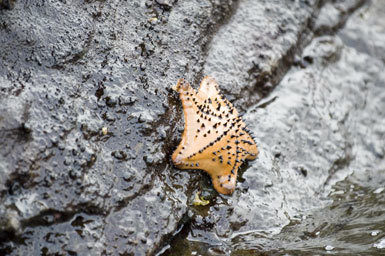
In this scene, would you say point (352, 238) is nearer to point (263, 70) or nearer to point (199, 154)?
point (199, 154)

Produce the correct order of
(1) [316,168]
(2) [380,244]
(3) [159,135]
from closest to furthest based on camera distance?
(2) [380,244]
(3) [159,135]
(1) [316,168]

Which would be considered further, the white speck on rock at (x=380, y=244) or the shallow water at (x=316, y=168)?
the shallow water at (x=316, y=168)

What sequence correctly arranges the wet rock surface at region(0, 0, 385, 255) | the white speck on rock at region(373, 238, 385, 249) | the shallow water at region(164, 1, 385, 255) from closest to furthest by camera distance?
the wet rock surface at region(0, 0, 385, 255), the white speck on rock at region(373, 238, 385, 249), the shallow water at region(164, 1, 385, 255)

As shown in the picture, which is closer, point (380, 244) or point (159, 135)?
point (380, 244)

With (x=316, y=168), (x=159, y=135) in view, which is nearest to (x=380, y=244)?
(x=316, y=168)

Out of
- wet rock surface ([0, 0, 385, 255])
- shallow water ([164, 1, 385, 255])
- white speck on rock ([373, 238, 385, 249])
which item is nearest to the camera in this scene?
wet rock surface ([0, 0, 385, 255])

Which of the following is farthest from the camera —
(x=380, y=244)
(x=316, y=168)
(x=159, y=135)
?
(x=316, y=168)

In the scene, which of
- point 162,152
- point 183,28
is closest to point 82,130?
point 162,152

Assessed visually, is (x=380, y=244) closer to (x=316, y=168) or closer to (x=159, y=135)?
(x=316, y=168)
